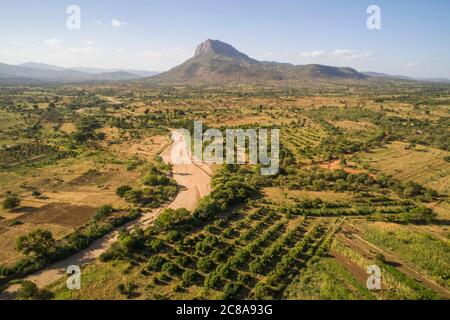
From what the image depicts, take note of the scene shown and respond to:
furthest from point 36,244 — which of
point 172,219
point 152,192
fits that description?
point 152,192

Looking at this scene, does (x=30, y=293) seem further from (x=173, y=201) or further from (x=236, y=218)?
(x=236, y=218)

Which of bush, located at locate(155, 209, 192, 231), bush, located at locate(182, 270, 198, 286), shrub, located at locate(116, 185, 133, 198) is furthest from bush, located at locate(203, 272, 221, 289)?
shrub, located at locate(116, 185, 133, 198)

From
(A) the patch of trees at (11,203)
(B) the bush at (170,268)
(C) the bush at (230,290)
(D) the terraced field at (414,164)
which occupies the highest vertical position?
(D) the terraced field at (414,164)

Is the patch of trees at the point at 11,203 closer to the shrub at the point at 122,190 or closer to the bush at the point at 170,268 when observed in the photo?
the shrub at the point at 122,190

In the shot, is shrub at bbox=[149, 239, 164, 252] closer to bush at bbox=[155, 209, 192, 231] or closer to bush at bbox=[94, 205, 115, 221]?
bush at bbox=[155, 209, 192, 231]

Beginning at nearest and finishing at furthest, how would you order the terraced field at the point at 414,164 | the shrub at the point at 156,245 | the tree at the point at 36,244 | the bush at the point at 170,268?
the bush at the point at 170,268
the tree at the point at 36,244
the shrub at the point at 156,245
the terraced field at the point at 414,164

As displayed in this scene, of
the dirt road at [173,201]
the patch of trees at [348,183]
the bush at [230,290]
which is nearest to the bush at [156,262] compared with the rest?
the dirt road at [173,201]

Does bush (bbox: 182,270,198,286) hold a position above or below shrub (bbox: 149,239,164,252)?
below
